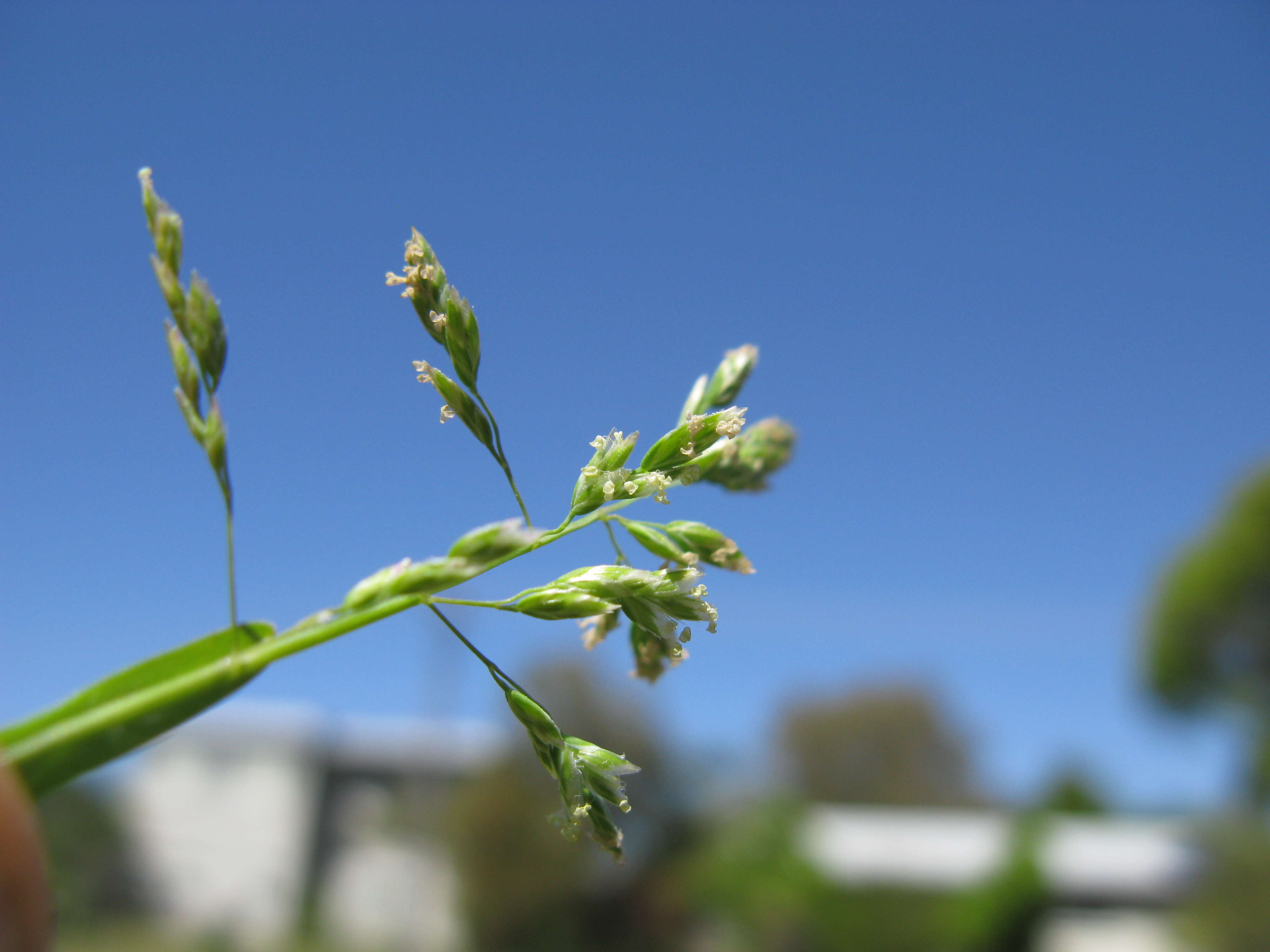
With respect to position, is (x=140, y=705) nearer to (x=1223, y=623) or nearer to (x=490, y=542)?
(x=490, y=542)

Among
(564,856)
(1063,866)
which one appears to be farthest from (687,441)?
(1063,866)

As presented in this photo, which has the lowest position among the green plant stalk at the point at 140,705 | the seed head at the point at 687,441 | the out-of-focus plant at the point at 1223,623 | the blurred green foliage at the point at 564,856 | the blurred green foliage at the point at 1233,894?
the green plant stalk at the point at 140,705

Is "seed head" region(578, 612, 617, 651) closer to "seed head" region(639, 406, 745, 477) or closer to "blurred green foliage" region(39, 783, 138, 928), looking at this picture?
"seed head" region(639, 406, 745, 477)

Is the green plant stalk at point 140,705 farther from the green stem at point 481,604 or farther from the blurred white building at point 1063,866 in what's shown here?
the blurred white building at point 1063,866

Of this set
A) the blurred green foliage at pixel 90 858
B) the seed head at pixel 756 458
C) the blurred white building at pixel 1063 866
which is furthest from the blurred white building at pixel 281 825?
the seed head at pixel 756 458

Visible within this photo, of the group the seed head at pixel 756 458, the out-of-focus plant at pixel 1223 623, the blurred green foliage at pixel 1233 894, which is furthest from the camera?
the out-of-focus plant at pixel 1223 623

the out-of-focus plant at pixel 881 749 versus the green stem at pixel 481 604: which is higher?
the out-of-focus plant at pixel 881 749
